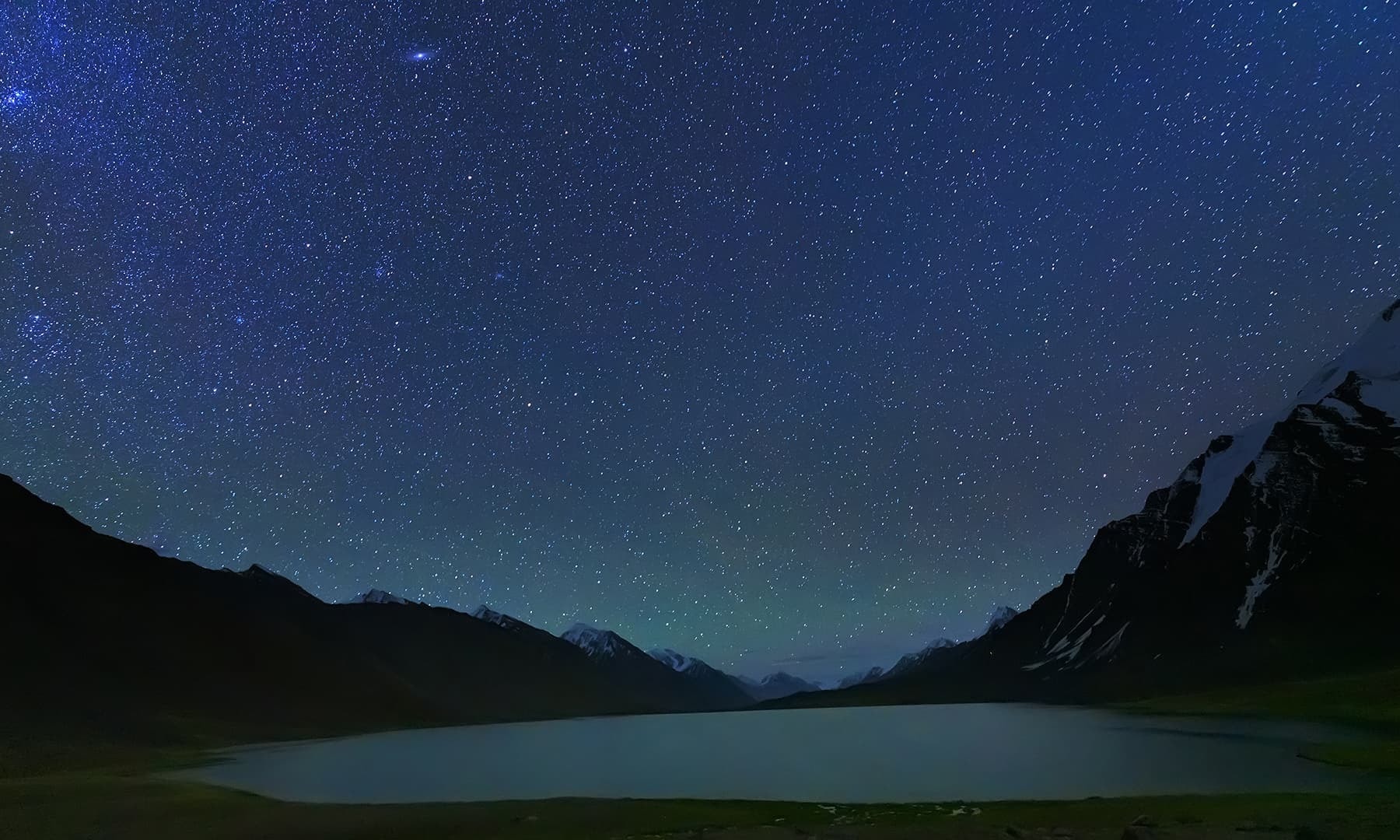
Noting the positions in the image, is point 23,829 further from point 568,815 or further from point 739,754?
point 739,754

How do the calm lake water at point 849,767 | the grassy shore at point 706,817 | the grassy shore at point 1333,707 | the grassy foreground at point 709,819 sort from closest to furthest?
1. the grassy foreground at point 709,819
2. the grassy shore at point 706,817
3. the calm lake water at point 849,767
4. the grassy shore at point 1333,707

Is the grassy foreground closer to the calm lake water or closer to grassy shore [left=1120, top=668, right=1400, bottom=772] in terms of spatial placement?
the calm lake water

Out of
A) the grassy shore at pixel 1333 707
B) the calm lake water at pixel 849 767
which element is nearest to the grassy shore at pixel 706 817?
the grassy shore at pixel 1333 707

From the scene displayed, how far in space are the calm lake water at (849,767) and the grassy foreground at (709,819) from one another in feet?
17.8

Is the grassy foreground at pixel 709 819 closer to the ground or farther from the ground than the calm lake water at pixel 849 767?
farther from the ground

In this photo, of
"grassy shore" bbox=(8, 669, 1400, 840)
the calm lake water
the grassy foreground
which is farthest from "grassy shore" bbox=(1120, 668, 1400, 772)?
the grassy foreground

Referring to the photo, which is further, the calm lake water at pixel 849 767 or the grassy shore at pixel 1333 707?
the grassy shore at pixel 1333 707

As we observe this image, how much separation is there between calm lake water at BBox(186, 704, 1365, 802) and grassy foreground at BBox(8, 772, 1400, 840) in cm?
543

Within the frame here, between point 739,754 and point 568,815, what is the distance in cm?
5239

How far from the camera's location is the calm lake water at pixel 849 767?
49.5 m

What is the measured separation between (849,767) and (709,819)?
31856 millimetres

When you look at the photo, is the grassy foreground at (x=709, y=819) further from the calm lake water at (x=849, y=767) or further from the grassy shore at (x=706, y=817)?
the calm lake water at (x=849, y=767)

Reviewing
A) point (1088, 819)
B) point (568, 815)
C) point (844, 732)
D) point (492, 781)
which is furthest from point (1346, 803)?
point (844, 732)

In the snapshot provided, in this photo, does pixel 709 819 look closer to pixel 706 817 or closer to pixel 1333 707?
pixel 706 817
